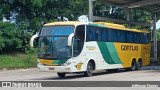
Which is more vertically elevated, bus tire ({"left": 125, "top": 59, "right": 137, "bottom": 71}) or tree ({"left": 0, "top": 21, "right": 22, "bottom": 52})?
tree ({"left": 0, "top": 21, "right": 22, "bottom": 52})

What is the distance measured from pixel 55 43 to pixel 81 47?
1.61 meters

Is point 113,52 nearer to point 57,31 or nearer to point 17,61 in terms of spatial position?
point 57,31

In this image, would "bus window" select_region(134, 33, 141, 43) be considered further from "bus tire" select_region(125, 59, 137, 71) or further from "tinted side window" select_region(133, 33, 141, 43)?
"bus tire" select_region(125, 59, 137, 71)

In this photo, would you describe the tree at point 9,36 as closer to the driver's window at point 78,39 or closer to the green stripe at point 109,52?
the green stripe at point 109,52

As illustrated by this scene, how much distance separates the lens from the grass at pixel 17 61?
33.5 metres

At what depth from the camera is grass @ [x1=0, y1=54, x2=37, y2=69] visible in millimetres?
33500

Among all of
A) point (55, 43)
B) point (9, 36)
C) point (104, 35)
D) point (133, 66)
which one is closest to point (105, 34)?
point (104, 35)

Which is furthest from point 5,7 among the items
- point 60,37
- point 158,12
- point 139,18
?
point 139,18

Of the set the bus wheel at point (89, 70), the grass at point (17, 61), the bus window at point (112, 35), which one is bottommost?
the grass at point (17, 61)

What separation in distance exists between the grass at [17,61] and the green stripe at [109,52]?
11.8 metres

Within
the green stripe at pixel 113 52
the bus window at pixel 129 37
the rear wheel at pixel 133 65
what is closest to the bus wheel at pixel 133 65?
the rear wheel at pixel 133 65

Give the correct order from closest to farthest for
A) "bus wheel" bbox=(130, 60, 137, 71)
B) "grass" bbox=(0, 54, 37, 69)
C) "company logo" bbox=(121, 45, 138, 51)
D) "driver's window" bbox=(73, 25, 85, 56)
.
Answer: "driver's window" bbox=(73, 25, 85, 56) < "company logo" bbox=(121, 45, 138, 51) < "bus wheel" bbox=(130, 60, 137, 71) < "grass" bbox=(0, 54, 37, 69)

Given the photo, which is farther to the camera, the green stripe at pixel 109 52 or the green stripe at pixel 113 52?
the green stripe at pixel 113 52

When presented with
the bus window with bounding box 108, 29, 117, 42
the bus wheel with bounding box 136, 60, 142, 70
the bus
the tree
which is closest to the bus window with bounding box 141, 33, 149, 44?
the bus wheel with bounding box 136, 60, 142, 70
